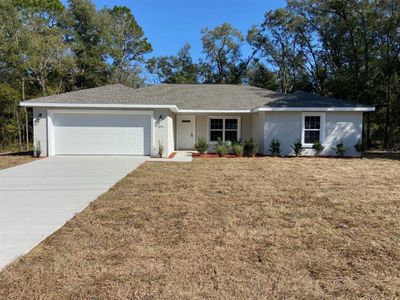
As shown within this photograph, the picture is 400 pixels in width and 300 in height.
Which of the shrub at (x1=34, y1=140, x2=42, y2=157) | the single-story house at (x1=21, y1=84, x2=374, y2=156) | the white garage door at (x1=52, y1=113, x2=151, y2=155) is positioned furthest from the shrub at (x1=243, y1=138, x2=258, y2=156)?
the shrub at (x1=34, y1=140, x2=42, y2=157)

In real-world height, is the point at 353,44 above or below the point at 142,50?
below

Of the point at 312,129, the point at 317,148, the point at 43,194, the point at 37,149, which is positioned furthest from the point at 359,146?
the point at 37,149

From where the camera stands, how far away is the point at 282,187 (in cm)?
785

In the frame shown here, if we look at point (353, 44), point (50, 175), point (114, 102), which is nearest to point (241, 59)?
point (353, 44)

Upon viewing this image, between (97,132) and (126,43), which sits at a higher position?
(126,43)

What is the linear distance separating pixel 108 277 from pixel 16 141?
25.2 metres

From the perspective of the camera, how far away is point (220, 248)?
4020 mm

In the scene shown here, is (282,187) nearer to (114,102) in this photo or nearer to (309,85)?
(114,102)

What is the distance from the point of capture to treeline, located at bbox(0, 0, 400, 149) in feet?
72.7

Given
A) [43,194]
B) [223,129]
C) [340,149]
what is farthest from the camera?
[223,129]

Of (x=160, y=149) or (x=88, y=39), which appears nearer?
(x=160, y=149)

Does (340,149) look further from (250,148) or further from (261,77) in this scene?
(261,77)

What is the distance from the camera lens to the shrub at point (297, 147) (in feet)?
50.7

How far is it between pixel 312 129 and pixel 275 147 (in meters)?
2.21
